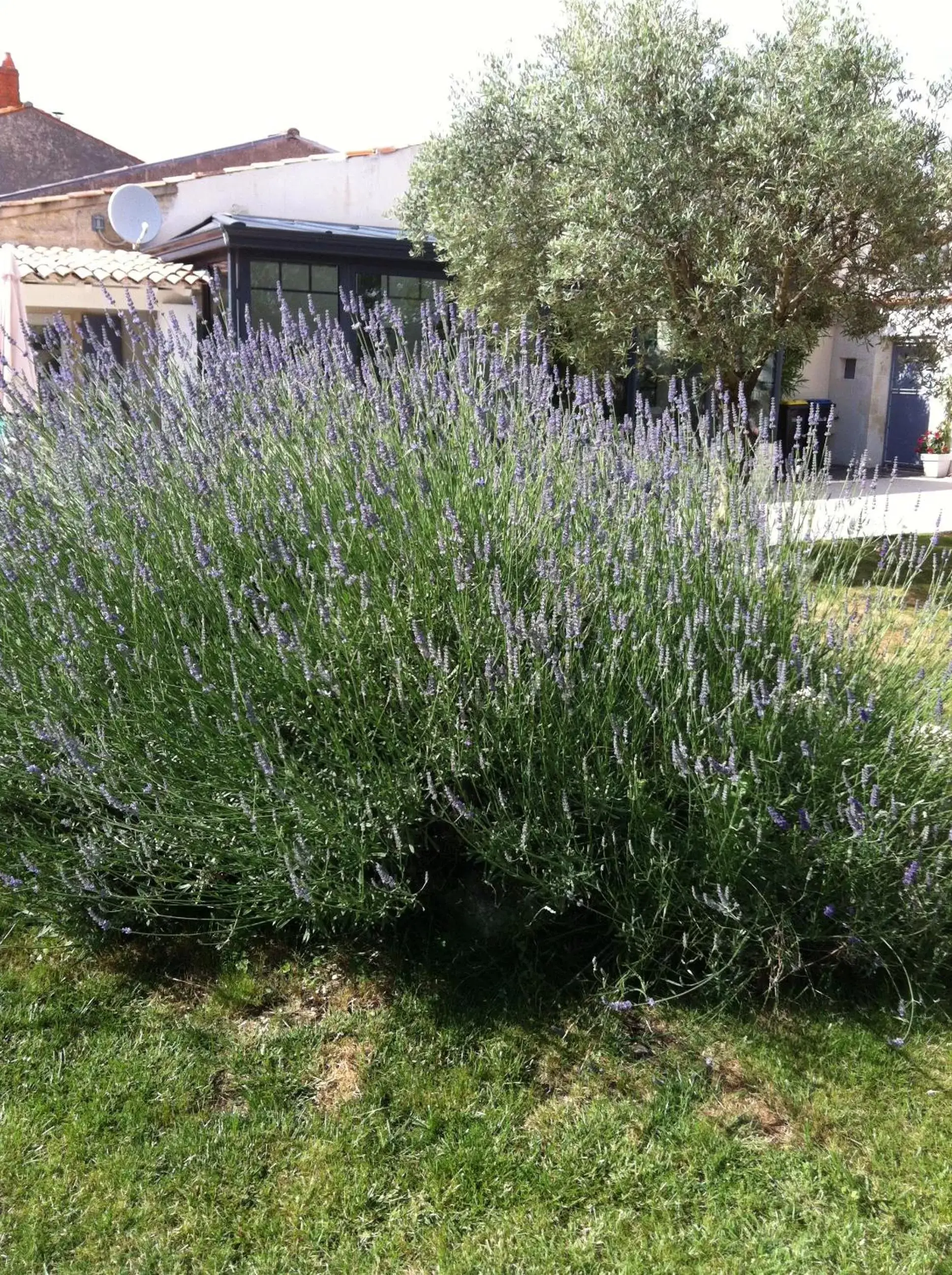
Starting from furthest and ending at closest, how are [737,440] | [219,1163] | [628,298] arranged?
[628,298], [737,440], [219,1163]

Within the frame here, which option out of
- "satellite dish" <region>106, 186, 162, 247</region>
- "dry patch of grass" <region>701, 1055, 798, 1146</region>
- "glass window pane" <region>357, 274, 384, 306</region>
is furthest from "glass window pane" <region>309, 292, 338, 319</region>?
"dry patch of grass" <region>701, 1055, 798, 1146</region>

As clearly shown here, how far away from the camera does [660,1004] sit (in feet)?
9.94

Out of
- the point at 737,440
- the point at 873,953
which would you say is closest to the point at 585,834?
the point at 873,953

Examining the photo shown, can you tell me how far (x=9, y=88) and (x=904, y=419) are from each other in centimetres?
2002

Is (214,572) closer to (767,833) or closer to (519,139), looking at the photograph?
(767,833)

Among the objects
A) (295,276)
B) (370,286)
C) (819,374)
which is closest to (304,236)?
(295,276)

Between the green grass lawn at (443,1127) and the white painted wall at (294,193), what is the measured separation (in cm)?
1510

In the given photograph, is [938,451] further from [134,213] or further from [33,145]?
[33,145]

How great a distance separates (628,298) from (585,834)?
20.4 feet

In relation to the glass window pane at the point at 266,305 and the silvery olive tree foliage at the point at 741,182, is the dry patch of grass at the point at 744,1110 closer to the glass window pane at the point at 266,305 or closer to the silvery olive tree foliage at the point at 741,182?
the silvery olive tree foliage at the point at 741,182

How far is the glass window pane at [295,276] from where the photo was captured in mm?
14641

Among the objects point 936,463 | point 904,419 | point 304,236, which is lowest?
point 936,463

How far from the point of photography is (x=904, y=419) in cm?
2022

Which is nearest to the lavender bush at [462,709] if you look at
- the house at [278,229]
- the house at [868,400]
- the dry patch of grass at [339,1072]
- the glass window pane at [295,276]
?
the dry patch of grass at [339,1072]
